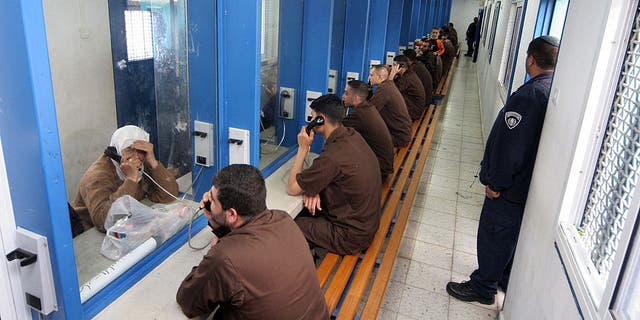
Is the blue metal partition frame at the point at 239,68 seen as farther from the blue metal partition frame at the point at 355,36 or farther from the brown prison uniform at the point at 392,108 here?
the blue metal partition frame at the point at 355,36

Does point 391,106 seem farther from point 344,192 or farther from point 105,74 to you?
point 105,74

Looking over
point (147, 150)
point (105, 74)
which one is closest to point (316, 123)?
point (147, 150)

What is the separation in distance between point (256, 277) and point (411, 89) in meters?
5.43

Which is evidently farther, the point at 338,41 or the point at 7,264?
the point at 338,41

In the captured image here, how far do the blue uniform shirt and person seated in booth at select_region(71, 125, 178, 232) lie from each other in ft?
7.05

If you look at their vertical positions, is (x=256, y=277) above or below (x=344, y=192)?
above

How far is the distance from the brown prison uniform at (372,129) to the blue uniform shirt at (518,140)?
1341 millimetres

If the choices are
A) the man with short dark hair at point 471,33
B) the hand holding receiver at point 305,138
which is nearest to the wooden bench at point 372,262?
the hand holding receiver at point 305,138

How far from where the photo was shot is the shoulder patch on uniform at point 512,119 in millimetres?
2654

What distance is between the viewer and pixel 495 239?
3.01 m

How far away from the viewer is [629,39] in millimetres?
1626

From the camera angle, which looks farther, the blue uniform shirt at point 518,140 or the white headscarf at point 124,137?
the blue uniform shirt at point 518,140

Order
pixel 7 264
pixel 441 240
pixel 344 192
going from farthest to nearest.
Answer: pixel 441 240 → pixel 344 192 → pixel 7 264

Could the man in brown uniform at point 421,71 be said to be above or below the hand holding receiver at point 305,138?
above
